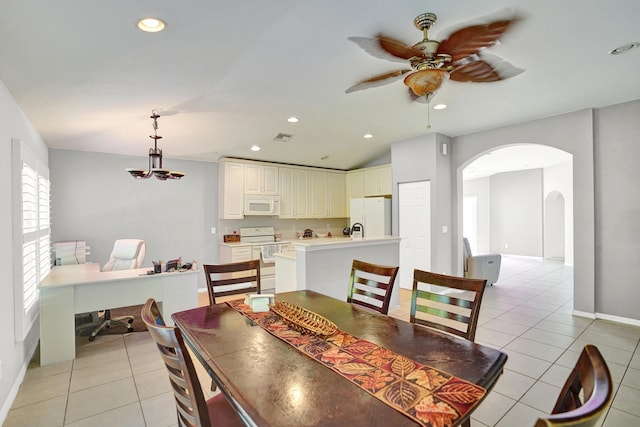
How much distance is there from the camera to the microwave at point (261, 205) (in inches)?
232

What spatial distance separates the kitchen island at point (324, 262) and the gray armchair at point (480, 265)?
2.25 meters

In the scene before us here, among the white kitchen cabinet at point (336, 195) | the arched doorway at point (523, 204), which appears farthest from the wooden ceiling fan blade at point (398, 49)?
the arched doorway at point (523, 204)

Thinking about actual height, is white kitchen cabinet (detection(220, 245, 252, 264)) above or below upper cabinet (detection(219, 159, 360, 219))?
below

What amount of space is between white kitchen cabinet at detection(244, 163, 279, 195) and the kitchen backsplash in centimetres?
62

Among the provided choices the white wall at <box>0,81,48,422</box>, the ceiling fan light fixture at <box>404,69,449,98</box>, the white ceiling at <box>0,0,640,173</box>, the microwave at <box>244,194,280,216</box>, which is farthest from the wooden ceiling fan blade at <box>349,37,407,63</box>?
the microwave at <box>244,194,280,216</box>

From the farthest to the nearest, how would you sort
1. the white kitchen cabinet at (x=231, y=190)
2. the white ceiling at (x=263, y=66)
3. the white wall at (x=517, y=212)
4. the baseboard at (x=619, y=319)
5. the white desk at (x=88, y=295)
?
the white wall at (x=517, y=212), the white kitchen cabinet at (x=231, y=190), the baseboard at (x=619, y=319), the white desk at (x=88, y=295), the white ceiling at (x=263, y=66)

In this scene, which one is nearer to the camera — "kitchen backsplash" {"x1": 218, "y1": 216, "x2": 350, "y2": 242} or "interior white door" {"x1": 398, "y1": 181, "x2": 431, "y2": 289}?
"interior white door" {"x1": 398, "y1": 181, "x2": 431, "y2": 289}

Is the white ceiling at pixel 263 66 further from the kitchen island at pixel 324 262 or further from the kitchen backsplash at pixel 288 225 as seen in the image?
the kitchen backsplash at pixel 288 225

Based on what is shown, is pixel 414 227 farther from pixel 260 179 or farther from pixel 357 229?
pixel 260 179

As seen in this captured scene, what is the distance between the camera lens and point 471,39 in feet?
6.23

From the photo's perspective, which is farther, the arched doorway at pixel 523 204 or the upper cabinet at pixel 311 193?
the arched doorway at pixel 523 204

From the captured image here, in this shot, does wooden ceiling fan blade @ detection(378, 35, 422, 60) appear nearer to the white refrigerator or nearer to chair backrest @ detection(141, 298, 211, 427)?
chair backrest @ detection(141, 298, 211, 427)

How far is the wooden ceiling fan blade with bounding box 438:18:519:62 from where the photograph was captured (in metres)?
1.83

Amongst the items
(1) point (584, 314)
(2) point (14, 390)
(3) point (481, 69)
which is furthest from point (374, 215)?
(2) point (14, 390)
